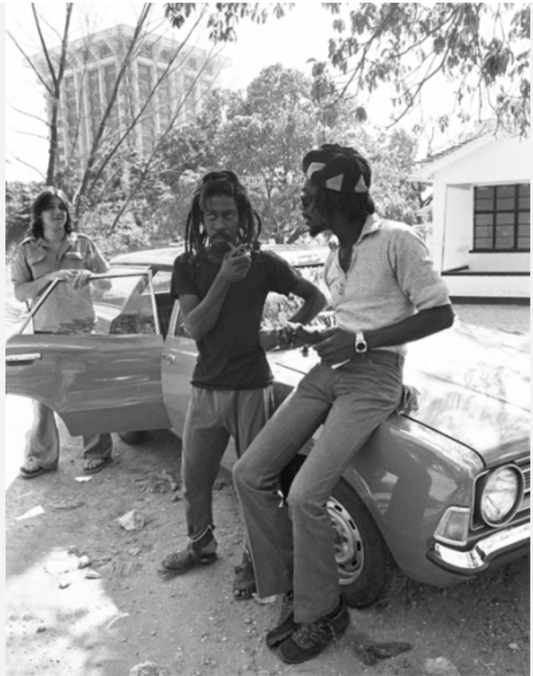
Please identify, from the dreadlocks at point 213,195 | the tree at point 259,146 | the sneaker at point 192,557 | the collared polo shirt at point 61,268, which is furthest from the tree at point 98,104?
the sneaker at point 192,557

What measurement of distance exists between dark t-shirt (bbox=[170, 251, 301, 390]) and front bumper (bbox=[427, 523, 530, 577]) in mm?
1041

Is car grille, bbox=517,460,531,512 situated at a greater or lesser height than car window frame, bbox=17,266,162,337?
lesser

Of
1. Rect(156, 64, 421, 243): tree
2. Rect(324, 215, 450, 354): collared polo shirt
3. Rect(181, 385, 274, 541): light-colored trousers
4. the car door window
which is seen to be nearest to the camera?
Rect(324, 215, 450, 354): collared polo shirt

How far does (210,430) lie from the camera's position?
302 centimetres

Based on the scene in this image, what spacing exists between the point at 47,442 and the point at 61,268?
130 centimetres

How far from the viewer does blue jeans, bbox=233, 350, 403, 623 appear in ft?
8.09

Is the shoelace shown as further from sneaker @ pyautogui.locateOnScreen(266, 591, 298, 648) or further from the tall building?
the tall building

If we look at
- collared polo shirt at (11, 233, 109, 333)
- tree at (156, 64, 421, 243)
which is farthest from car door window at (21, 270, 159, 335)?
tree at (156, 64, 421, 243)

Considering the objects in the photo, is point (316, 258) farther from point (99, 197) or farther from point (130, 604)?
point (99, 197)

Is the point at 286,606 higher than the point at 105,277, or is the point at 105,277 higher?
the point at 105,277

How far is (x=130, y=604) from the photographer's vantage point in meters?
3.11

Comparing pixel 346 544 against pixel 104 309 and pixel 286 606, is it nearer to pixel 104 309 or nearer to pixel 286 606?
pixel 286 606

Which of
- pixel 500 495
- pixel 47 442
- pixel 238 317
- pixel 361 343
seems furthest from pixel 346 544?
pixel 47 442

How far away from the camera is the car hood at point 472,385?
2562mm
